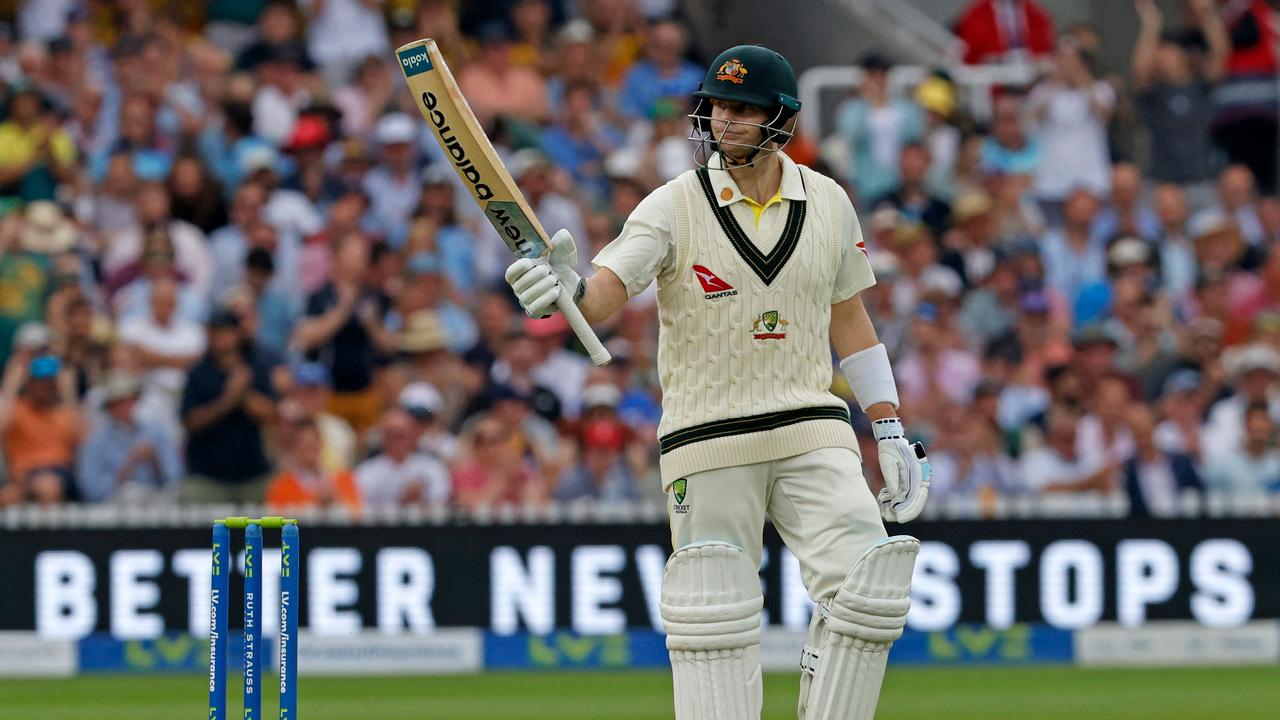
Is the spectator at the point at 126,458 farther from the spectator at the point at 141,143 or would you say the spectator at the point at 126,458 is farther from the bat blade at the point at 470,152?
the bat blade at the point at 470,152

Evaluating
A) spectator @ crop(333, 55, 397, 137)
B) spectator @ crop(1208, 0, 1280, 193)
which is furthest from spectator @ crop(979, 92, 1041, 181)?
spectator @ crop(333, 55, 397, 137)

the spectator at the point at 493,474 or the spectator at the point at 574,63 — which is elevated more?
the spectator at the point at 574,63

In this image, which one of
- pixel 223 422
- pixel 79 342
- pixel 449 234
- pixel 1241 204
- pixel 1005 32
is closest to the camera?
pixel 223 422

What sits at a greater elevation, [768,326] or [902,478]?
[768,326]

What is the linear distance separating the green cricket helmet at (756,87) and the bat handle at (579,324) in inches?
25.1

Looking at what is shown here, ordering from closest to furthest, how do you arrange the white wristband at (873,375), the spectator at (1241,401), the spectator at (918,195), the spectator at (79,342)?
the white wristband at (873,375) < the spectator at (79,342) < the spectator at (1241,401) < the spectator at (918,195)

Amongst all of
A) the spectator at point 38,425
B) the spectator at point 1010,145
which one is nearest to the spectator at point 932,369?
the spectator at point 1010,145

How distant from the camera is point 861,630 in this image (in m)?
5.81

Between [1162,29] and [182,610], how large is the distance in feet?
25.8

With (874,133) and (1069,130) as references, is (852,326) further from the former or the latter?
(1069,130)

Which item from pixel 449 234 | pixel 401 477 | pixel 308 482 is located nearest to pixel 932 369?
pixel 449 234

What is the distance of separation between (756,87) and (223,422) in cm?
596

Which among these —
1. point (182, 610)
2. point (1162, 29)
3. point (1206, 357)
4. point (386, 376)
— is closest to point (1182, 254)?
point (1206, 357)

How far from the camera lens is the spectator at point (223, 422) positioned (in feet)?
36.9
